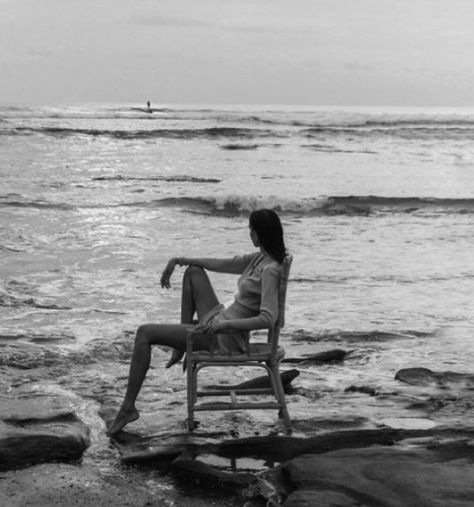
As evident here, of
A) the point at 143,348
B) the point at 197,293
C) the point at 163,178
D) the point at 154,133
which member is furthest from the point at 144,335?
the point at 154,133

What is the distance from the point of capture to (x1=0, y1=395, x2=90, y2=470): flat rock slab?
4770 millimetres

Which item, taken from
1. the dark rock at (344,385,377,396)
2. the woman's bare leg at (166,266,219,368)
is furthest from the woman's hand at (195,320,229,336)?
the dark rock at (344,385,377,396)

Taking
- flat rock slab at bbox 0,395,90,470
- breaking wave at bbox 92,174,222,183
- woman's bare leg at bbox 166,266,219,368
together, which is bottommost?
breaking wave at bbox 92,174,222,183

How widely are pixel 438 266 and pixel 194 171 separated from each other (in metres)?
19.6

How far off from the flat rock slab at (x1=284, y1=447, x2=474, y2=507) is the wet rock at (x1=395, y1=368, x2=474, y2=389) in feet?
5.92

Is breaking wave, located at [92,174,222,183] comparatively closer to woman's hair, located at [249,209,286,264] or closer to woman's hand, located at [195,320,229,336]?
woman's hair, located at [249,209,286,264]

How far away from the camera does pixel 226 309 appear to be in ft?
17.3

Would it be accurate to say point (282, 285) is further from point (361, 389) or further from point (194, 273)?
point (361, 389)

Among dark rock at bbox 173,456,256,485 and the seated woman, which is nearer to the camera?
dark rock at bbox 173,456,256,485

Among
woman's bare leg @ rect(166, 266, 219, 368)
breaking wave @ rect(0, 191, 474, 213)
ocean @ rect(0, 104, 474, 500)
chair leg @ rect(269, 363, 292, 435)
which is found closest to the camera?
chair leg @ rect(269, 363, 292, 435)

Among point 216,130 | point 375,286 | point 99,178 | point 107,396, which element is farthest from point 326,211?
point 216,130

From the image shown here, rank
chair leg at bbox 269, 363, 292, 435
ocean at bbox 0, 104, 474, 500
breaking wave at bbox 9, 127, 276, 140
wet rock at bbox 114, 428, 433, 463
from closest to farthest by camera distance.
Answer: wet rock at bbox 114, 428, 433, 463 < chair leg at bbox 269, 363, 292, 435 < ocean at bbox 0, 104, 474, 500 < breaking wave at bbox 9, 127, 276, 140

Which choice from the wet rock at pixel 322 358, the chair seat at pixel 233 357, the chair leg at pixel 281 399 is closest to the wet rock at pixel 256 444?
the chair leg at pixel 281 399

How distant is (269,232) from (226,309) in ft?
1.77
